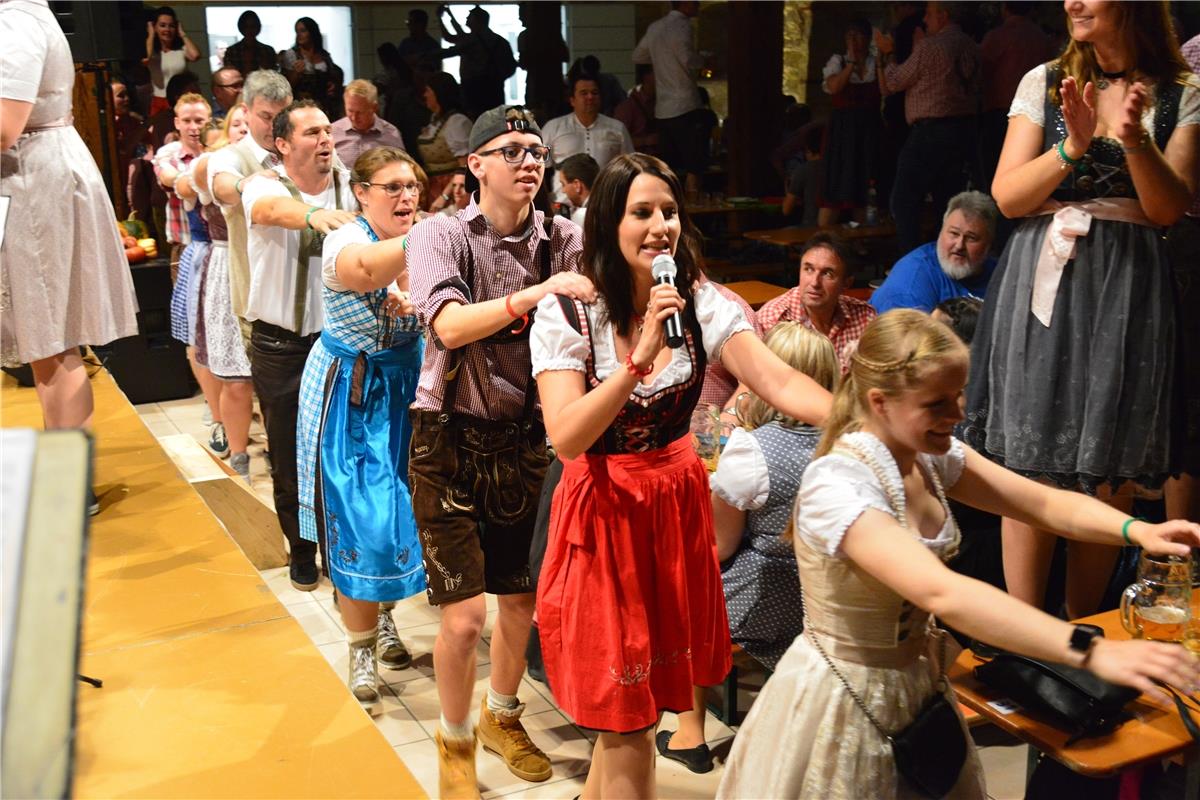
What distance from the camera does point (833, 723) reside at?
1973 millimetres

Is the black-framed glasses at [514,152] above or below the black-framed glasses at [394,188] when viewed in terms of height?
above

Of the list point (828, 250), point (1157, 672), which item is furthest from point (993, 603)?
point (828, 250)

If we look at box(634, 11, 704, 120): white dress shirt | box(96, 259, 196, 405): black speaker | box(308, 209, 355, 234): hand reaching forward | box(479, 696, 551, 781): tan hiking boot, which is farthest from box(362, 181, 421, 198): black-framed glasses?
box(634, 11, 704, 120): white dress shirt

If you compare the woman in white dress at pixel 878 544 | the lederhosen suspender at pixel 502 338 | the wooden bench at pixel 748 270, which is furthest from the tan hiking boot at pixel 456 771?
the wooden bench at pixel 748 270

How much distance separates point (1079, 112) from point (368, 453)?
6.37 feet

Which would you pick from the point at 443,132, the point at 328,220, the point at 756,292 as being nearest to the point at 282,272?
the point at 328,220

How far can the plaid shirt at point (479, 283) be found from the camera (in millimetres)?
2805

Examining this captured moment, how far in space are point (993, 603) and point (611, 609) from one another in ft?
2.87

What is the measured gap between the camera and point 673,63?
970 centimetres

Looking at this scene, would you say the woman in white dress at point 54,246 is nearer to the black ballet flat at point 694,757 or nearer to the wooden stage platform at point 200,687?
the wooden stage platform at point 200,687

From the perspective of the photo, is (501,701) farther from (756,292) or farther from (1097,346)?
(756,292)

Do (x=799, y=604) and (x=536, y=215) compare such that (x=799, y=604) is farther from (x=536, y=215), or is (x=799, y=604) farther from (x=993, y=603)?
(x=993, y=603)

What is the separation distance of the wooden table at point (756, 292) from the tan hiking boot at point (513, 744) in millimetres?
2937

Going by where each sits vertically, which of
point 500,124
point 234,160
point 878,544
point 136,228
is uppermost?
point 500,124
